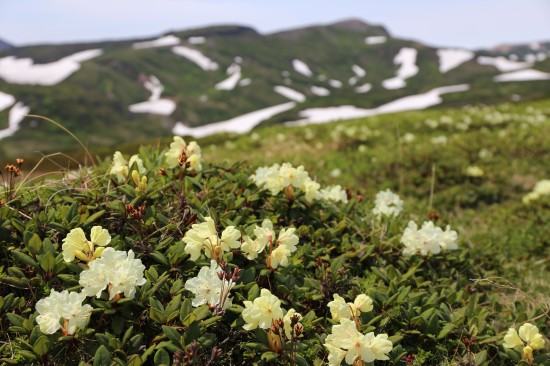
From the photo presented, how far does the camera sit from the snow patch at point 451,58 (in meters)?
182

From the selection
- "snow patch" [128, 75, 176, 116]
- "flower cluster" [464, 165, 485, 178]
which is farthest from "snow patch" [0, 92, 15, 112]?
"flower cluster" [464, 165, 485, 178]

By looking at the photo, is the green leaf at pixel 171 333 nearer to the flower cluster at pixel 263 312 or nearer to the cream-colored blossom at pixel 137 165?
the flower cluster at pixel 263 312

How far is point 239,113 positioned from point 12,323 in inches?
6245

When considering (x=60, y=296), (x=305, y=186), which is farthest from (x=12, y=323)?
(x=305, y=186)

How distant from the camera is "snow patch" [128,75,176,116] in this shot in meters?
158

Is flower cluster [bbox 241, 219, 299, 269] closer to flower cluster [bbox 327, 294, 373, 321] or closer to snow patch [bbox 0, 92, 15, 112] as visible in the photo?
flower cluster [bbox 327, 294, 373, 321]

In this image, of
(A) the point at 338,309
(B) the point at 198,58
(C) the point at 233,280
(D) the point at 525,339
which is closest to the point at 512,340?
(D) the point at 525,339

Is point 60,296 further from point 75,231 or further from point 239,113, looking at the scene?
point 239,113

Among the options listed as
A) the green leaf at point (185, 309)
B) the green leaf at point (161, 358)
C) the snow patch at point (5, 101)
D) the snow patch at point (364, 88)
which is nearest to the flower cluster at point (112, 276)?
the green leaf at point (185, 309)

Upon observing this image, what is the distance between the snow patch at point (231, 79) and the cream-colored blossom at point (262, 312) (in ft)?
586

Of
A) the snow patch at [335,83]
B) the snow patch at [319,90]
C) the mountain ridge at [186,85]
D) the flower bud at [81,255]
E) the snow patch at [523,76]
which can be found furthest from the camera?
the snow patch at [335,83]

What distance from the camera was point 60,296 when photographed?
2736 mm

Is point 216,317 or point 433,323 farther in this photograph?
point 433,323

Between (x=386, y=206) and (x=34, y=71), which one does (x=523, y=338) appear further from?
(x=34, y=71)
